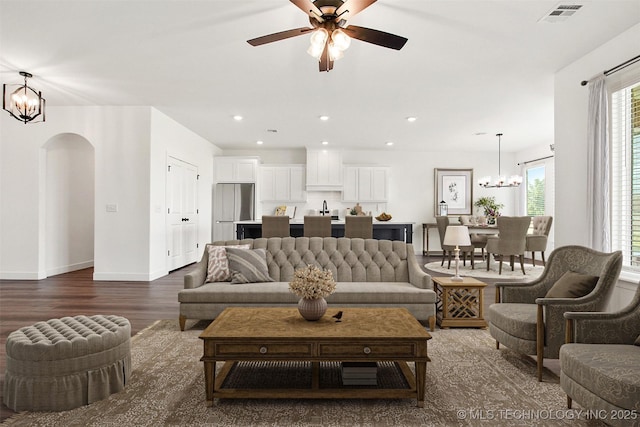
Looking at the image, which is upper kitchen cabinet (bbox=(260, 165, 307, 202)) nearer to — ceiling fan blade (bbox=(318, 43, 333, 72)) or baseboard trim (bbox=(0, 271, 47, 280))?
baseboard trim (bbox=(0, 271, 47, 280))

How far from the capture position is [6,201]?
6230 millimetres

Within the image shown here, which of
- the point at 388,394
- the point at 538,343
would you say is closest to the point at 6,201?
the point at 388,394

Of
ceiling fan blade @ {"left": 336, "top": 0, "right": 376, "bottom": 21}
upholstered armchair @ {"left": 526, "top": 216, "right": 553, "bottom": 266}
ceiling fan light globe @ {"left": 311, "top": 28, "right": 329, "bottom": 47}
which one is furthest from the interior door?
upholstered armchair @ {"left": 526, "top": 216, "right": 553, "bottom": 266}

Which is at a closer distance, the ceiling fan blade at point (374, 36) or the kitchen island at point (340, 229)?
the ceiling fan blade at point (374, 36)

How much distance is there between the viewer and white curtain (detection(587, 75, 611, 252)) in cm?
364

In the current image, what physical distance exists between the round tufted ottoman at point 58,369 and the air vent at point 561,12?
4.01 meters

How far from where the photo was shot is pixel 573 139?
14.0ft

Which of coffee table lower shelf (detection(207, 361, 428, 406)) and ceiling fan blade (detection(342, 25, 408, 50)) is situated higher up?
ceiling fan blade (detection(342, 25, 408, 50))

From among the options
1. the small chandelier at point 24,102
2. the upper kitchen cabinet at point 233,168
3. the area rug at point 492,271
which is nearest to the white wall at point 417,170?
the upper kitchen cabinet at point 233,168

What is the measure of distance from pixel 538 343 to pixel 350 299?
5.16 ft

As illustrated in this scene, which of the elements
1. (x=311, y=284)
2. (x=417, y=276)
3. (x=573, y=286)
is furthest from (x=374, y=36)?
(x=417, y=276)

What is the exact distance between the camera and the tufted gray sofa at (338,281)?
3.63 m

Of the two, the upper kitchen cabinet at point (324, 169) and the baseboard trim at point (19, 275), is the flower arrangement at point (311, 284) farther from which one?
the upper kitchen cabinet at point (324, 169)

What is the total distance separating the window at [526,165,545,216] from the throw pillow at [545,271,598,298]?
281 inches
